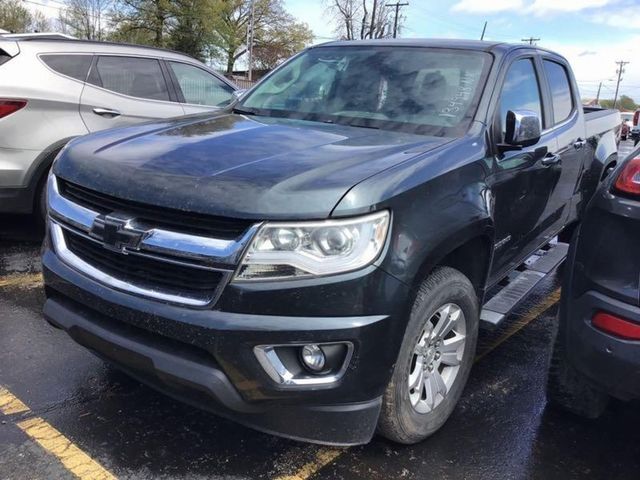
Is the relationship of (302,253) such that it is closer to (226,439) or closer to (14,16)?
(226,439)

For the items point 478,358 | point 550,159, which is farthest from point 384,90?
point 478,358

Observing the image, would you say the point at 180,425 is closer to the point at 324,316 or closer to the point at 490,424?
the point at 324,316

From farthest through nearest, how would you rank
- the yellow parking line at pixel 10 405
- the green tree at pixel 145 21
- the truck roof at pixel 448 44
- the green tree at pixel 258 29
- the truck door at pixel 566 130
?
the green tree at pixel 258 29, the green tree at pixel 145 21, the truck door at pixel 566 130, the truck roof at pixel 448 44, the yellow parking line at pixel 10 405

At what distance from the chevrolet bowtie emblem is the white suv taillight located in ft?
9.88

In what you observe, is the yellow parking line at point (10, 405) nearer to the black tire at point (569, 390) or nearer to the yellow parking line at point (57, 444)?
the yellow parking line at point (57, 444)

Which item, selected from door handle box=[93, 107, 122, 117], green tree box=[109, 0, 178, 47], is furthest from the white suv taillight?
green tree box=[109, 0, 178, 47]

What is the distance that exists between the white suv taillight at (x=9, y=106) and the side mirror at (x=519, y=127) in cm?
389

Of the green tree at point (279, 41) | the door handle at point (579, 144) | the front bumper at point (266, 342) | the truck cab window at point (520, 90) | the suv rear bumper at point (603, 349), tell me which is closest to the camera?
the front bumper at point (266, 342)

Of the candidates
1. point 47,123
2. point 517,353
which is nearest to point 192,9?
point 47,123

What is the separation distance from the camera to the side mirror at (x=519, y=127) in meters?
3.00

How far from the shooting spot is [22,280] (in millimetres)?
4520

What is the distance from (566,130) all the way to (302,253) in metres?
2.93

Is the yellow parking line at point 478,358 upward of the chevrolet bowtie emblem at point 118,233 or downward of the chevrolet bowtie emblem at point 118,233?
downward

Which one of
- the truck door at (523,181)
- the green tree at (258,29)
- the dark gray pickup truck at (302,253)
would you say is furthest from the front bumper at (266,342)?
the green tree at (258,29)
